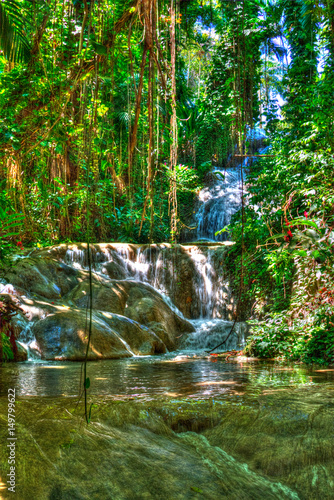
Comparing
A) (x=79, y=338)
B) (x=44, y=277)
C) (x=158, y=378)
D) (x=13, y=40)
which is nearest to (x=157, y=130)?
(x=158, y=378)

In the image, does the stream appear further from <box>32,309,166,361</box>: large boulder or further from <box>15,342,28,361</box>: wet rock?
<box>15,342,28,361</box>: wet rock

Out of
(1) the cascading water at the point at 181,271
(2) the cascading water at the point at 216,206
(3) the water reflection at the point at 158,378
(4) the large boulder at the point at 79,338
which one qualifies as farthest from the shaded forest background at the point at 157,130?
(2) the cascading water at the point at 216,206

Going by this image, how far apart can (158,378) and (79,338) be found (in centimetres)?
239

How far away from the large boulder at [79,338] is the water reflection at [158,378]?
420mm

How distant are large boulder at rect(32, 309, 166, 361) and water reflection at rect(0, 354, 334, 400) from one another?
420 mm

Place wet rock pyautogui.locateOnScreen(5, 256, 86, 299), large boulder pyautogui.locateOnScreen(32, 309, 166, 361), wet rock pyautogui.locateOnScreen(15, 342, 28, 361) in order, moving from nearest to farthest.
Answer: wet rock pyautogui.locateOnScreen(15, 342, 28, 361), large boulder pyautogui.locateOnScreen(32, 309, 166, 361), wet rock pyautogui.locateOnScreen(5, 256, 86, 299)

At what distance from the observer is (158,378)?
4.41 metres

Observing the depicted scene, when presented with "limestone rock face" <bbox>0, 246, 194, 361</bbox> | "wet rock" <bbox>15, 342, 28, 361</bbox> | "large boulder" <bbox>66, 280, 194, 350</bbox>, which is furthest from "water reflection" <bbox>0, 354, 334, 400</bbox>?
"large boulder" <bbox>66, 280, 194, 350</bbox>

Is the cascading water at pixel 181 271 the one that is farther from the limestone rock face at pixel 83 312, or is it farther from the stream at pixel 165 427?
the stream at pixel 165 427

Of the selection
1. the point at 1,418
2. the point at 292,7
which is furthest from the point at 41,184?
the point at 292,7

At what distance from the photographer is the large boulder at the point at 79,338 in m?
6.26

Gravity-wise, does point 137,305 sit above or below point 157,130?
below

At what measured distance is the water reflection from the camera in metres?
3.43

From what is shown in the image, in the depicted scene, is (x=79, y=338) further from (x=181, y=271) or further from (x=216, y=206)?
(x=216, y=206)
